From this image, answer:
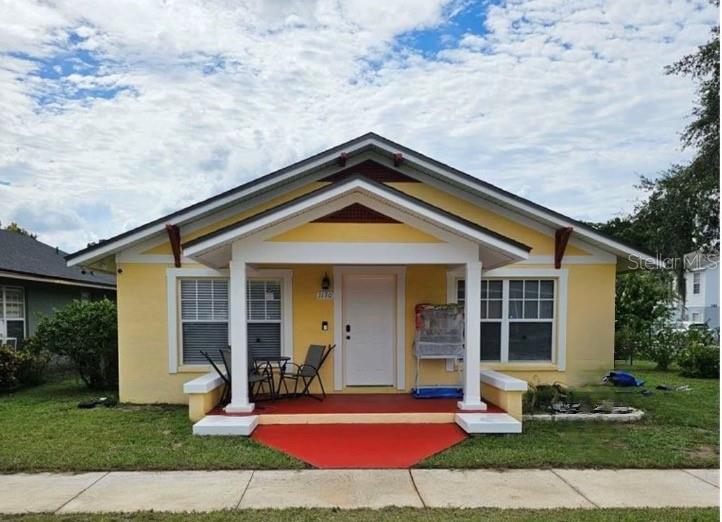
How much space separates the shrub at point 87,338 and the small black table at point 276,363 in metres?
3.74

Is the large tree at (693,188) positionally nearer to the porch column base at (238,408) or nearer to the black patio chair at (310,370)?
the black patio chair at (310,370)

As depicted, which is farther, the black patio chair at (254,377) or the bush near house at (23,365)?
the bush near house at (23,365)

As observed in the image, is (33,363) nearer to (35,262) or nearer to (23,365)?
(23,365)

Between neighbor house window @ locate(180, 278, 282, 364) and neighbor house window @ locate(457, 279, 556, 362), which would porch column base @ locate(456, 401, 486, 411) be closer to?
neighbor house window @ locate(457, 279, 556, 362)

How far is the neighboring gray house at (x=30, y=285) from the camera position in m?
12.8

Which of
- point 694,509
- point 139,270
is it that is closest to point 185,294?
point 139,270

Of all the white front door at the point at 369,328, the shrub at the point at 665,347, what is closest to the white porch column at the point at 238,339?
the white front door at the point at 369,328

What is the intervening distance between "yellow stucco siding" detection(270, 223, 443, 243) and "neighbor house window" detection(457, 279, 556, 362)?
2.49 m

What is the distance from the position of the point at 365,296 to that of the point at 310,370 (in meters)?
1.66

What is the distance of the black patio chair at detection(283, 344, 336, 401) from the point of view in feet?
28.4

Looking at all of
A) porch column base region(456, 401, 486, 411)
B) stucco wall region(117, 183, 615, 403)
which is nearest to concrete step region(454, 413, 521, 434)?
porch column base region(456, 401, 486, 411)

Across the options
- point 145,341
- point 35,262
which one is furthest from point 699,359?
point 35,262

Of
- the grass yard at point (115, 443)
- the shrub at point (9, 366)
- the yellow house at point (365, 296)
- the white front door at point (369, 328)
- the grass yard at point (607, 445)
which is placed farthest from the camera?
the shrub at point (9, 366)

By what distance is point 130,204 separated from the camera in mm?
20047
